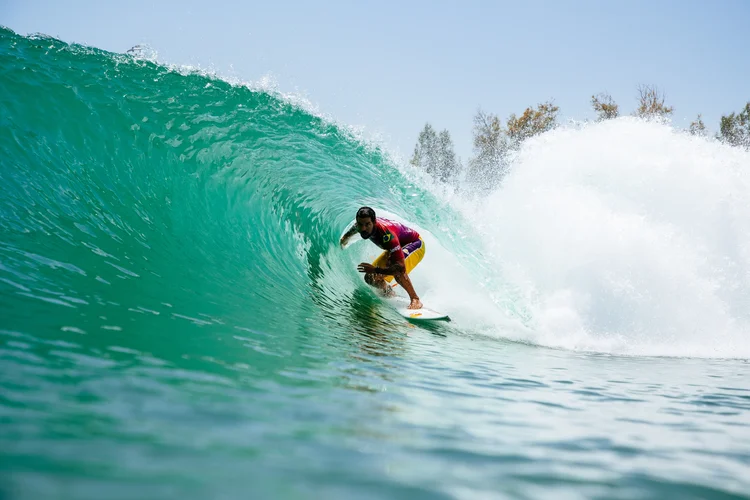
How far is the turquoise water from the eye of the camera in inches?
53.3

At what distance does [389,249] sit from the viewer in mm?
5973

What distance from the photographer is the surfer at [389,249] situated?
19.0 ft

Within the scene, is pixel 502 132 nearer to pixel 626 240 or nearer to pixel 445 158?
pixel 445 158

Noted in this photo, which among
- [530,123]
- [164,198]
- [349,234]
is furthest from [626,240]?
[530,123]

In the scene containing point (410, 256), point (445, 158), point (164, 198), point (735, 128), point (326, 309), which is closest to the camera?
point (326, 309)

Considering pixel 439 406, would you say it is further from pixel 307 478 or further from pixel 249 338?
pixel 249 338

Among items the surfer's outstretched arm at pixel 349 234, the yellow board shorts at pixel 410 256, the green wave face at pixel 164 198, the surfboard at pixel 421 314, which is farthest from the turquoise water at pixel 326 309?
the yellow board shorts at pixel 410 256

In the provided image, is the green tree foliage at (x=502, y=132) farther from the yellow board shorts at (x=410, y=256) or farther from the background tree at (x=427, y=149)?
the yellow board shorts at (x=410, y=256)

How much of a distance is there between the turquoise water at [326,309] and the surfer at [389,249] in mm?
414

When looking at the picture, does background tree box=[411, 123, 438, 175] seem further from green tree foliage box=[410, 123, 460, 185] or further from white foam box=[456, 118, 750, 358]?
white foam box=[456, 118, 750, 358]

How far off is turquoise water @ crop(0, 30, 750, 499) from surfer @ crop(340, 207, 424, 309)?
16.3 inches

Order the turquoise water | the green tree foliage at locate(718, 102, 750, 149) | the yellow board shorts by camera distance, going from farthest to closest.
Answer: the green tree foliage at locate(718, 102, 750, 149) → the yellow board shorts → the turquoise water

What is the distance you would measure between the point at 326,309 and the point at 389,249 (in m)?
1.34

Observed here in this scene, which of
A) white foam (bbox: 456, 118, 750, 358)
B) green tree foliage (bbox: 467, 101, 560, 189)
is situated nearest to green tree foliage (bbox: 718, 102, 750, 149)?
green tree foliage (bbox: 467, 101, 560, 189)
